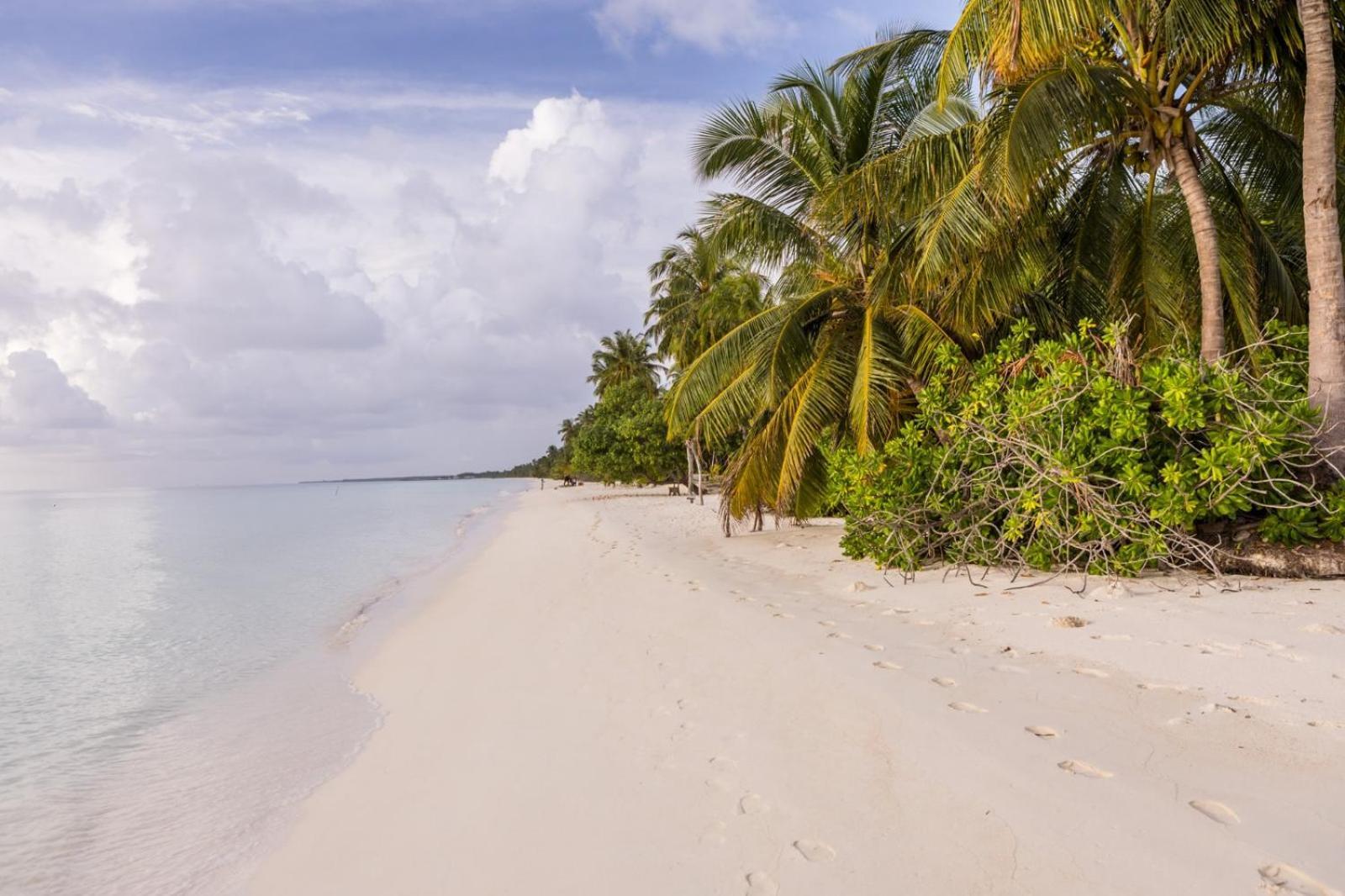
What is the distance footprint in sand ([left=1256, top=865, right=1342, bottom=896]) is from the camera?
214 cm

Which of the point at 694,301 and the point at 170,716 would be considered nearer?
the point at 170,716

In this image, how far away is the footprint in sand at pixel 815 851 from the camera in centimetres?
259

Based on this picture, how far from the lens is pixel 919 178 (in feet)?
31.0

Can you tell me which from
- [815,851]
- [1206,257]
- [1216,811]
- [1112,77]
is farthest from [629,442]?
[1216,811]

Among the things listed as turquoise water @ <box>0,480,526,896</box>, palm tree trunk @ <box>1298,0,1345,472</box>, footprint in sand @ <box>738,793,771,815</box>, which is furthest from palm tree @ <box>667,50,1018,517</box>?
footprint in sand @ <box>738,793,771,815</box>

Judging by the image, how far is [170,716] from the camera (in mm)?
5996

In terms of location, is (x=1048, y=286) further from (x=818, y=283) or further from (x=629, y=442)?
(x=629, y=442)

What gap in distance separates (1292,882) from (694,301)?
2810 cm

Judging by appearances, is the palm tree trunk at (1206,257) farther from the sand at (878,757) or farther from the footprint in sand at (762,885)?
the footprint in sand at (762,885)

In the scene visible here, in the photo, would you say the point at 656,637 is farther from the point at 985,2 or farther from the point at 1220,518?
the point at 985,2

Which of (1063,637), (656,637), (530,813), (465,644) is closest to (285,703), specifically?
(465,644)

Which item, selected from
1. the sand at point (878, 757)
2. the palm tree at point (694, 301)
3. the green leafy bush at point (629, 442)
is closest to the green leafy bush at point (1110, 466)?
the sand at point (878, 757)

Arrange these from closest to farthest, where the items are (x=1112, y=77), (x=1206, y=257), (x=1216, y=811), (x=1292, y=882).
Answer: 1. (x=1292, y=882)
2. (x=1216, y=811)
3. (x=1112, y=77)
4. (x=1206, y=257)

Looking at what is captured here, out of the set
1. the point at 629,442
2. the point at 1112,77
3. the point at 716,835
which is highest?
the point at 1112,77
